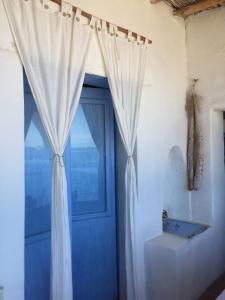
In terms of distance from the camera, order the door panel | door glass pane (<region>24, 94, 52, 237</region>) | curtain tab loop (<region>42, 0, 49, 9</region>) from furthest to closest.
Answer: the door panel < door glass pane (<region>24, 94, 52, 237</region>) < curtain tab loop (<region>42, 0, 49, 9</region>)

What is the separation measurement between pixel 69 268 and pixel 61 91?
115cm

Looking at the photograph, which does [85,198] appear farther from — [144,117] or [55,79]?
[55,79]

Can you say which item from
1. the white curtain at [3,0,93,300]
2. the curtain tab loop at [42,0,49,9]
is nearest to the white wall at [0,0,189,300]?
the white curtain at [3,0,93,300]

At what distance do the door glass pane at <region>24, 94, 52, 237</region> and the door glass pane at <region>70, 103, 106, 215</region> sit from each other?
14.9 inches

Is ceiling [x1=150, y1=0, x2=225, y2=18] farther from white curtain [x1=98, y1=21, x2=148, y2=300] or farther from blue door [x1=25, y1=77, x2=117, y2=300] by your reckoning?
blue door [x1=25, y1=77, x2=117, y2=300]

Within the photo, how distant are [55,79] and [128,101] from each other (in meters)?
0.75

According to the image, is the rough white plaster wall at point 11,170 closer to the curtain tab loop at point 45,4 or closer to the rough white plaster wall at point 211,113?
the curtain tab loop at point 45,4

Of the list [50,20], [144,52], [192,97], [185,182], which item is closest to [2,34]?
[50,20]

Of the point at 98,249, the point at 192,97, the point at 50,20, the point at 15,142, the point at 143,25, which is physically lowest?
the point at 98,249

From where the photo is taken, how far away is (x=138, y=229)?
240 cm

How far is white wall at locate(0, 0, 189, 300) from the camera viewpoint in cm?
164

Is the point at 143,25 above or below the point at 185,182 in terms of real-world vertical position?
above

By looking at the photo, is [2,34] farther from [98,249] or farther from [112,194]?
[98,249]

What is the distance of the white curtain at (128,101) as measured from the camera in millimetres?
2266
